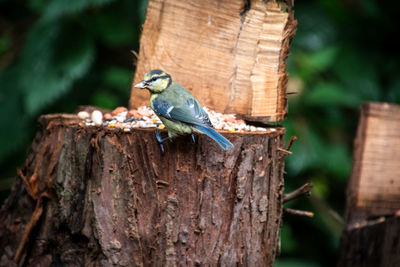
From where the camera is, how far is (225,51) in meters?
2.90

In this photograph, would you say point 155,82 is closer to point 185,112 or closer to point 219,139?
point 185,112

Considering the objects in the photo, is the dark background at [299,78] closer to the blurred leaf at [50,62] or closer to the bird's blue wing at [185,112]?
the blurred leaf at [50,62]

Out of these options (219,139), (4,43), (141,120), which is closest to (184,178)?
(219,139)

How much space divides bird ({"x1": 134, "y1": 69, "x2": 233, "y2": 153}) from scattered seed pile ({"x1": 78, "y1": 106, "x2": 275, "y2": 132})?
15 cm

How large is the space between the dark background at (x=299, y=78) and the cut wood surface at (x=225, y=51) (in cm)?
63

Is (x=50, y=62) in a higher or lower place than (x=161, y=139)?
higher

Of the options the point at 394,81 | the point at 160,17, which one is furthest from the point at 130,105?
the point at 394,81

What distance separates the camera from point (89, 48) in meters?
3.91

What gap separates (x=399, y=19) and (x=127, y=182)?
314 centimetres

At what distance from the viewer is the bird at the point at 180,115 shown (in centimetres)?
230

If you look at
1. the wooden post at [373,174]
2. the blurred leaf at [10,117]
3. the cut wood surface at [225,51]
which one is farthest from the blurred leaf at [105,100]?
the wooden post at [373,174]

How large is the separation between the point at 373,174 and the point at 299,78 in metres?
1.00

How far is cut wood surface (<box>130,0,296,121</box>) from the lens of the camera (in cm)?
276

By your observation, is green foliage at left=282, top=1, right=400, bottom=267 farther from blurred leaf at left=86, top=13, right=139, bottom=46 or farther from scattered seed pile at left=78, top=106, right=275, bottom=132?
blurred leaf at left=86, top=13, right=139, bottom=46
